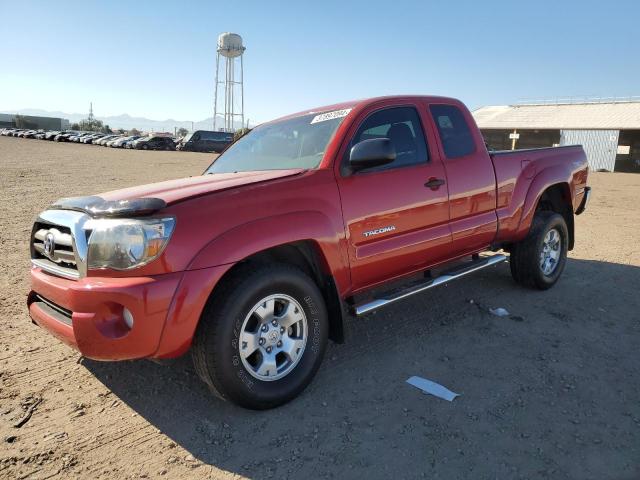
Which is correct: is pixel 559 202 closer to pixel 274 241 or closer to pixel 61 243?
pixel 274 241

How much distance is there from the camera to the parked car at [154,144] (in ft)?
151

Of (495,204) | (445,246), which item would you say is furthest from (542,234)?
(445,246)

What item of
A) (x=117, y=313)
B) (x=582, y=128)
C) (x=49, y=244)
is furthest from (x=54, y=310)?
(x=582, y=128)

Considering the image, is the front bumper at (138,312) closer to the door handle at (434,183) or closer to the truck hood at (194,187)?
the truck hood at (194,187)

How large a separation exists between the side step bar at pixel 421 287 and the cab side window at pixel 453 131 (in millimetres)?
1013

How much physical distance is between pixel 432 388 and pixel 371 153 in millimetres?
1607

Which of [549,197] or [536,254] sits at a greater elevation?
[549,197]

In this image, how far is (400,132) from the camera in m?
3.86

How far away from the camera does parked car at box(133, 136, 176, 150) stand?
45969 millimetres

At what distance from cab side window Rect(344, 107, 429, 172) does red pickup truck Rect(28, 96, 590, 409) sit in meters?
0.01

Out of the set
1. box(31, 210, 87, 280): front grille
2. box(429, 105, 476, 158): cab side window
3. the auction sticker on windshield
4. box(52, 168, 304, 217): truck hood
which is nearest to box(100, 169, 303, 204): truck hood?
box(52, 168, 304, 217): truck hood

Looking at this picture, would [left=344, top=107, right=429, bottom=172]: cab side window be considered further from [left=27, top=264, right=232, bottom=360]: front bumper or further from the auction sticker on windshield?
[left=27, top=264, right=232, bottom=360]: front bumper

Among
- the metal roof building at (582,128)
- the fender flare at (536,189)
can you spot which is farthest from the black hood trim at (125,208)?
the metal roof building at (582,128)

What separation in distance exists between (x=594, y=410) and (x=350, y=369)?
155 cm
